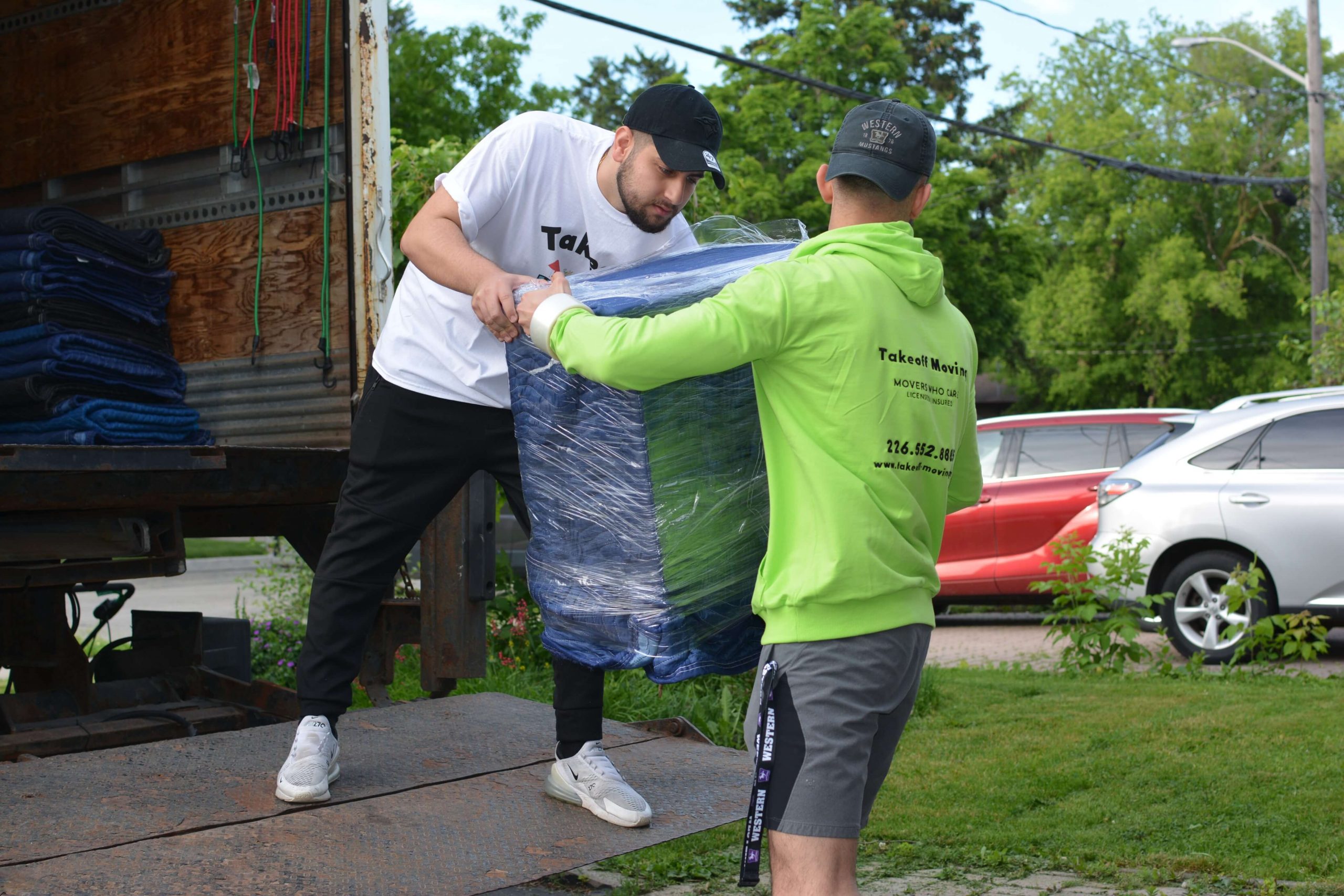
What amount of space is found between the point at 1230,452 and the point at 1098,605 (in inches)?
66.0

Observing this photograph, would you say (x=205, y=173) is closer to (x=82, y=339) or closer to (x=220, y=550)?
(x=82, y=339)

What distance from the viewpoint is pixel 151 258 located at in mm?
5254

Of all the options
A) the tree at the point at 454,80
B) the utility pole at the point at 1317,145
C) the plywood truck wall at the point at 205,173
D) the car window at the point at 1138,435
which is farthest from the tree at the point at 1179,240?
the plywood truck wall at the point at 205,173

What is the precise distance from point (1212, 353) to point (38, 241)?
117ft

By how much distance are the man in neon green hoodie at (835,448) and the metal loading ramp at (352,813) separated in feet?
2.29

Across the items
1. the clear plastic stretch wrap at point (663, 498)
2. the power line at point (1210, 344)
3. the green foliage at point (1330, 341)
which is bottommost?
the clear plastic stretch wrap at point (663, 498)

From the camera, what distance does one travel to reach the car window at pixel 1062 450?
36.8 feet

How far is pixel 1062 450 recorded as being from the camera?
444 inches

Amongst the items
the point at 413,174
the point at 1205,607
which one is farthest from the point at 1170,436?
the point at 413,174

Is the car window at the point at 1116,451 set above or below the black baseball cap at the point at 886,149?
below

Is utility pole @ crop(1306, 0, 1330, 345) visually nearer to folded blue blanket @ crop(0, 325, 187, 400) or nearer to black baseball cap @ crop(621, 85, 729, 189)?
folded blue blanket @ crop(0, 325, 187, 400)

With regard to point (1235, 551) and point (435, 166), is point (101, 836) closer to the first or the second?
point (435, 166)

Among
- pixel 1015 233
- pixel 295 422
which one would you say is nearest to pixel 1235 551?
pixel 295 422

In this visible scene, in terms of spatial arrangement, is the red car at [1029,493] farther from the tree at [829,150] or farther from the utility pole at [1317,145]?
the tree at [829,150]
